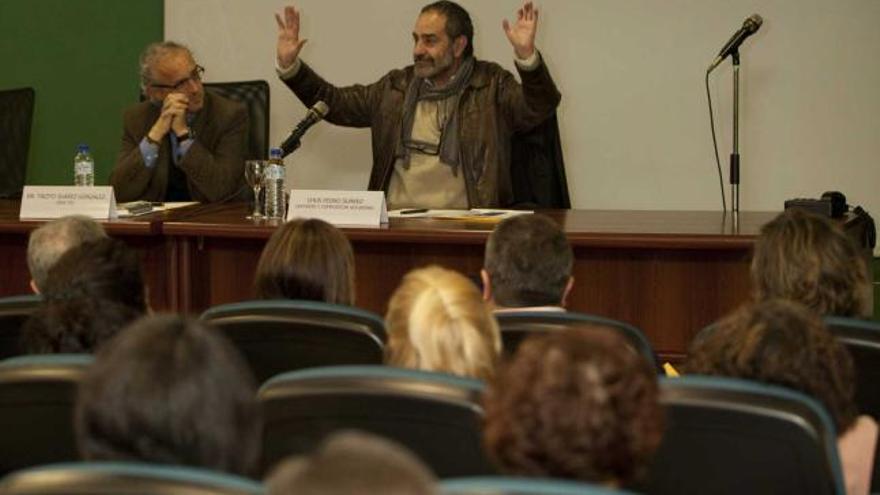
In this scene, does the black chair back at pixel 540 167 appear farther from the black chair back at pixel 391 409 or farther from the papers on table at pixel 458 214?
the black chair back at pixel 391 409

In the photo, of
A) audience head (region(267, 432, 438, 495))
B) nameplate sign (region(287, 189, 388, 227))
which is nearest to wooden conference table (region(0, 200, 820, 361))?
nameplate sign (region(287, 189, 388, 227))

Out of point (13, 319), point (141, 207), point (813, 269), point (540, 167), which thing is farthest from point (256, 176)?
point (813, 269)

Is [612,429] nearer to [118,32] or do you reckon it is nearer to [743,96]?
[743,96]

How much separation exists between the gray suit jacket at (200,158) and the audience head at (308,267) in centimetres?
219

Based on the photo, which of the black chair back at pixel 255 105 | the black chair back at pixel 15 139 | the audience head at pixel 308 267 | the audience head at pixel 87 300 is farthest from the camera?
the black chair back at pixel 15 139

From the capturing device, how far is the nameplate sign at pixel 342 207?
4.18 m

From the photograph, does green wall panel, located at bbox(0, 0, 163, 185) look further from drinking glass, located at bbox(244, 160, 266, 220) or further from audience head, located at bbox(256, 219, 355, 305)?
audience head, located at bbox(256, 219, 355, 305)

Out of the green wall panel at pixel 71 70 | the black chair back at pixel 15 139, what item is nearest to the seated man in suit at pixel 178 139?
the black chair back at pixel 15 139

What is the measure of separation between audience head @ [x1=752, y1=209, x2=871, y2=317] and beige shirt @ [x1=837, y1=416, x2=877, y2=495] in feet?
1.99

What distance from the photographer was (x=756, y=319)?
210cm

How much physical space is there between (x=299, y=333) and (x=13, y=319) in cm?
66

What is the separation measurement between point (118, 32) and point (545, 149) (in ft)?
8.28

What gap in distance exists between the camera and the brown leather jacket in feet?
16.8

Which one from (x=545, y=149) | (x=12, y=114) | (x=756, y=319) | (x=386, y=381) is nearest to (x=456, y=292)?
(x=386, y=381)
